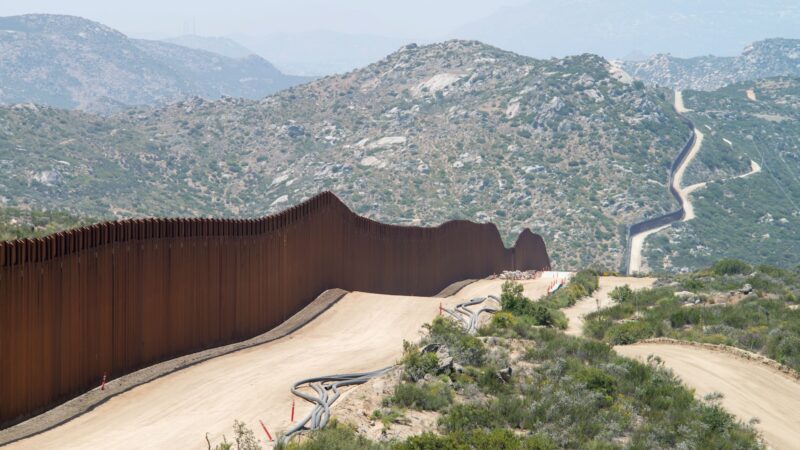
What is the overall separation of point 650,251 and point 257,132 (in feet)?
232

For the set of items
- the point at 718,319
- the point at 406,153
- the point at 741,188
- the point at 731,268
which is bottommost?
the point at 718,319

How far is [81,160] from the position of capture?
126 metres

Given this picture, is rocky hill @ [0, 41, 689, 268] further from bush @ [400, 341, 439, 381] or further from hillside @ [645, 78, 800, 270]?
bush @ [400, 341, 439, 381]

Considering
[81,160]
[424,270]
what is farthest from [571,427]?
[81,160]

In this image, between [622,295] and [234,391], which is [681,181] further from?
[234,391]

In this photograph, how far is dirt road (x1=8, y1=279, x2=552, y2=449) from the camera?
14.6m

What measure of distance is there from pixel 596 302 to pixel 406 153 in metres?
99.9

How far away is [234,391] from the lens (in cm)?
1748

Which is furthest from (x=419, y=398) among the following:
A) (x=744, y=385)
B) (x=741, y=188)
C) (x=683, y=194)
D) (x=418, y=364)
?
(x=741, y=188)

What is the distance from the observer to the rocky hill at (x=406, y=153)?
118688mm

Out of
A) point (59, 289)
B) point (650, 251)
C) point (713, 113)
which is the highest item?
point (713, 113)

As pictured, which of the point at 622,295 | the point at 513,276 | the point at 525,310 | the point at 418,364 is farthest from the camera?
the point at 513,276

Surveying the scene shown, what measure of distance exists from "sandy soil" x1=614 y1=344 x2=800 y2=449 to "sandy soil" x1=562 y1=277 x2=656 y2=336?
14.4 feet

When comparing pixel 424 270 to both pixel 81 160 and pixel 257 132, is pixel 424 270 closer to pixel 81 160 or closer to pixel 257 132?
pixel 81 160
